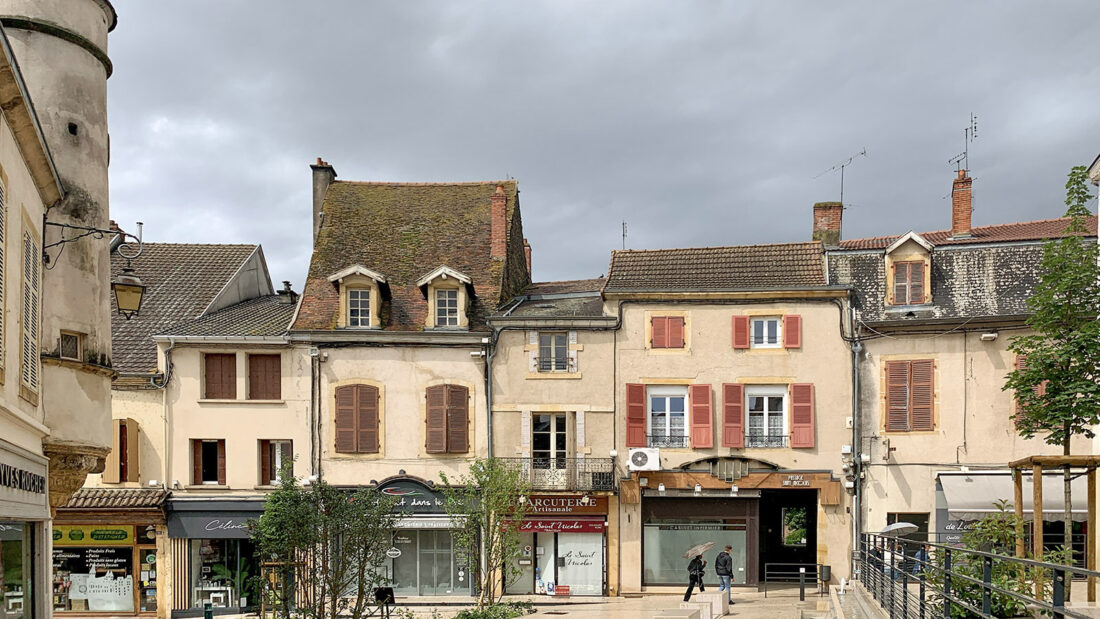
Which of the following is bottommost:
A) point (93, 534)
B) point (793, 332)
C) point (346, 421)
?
point (93, 534)

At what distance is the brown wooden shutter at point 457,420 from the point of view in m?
25.9

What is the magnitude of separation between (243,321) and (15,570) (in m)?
18.0

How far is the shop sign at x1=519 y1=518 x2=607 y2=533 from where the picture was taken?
25.8 metres

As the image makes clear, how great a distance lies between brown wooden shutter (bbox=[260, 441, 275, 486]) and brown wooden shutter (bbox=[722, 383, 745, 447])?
11.1 metres

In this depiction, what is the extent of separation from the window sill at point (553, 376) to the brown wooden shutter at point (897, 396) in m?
7.38

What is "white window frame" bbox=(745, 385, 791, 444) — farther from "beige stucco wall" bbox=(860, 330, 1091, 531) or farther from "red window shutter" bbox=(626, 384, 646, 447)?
"red window shutter" bbox=(626, 384, 646, 447)

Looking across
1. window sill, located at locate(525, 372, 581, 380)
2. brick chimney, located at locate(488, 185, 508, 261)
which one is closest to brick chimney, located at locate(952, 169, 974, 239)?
window sill, located at locate(525, 372, 581, 380)

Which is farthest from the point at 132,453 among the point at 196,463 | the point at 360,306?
the point at 360,306

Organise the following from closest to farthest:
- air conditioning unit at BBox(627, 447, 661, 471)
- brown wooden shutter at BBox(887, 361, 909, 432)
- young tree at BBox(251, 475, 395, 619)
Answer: young tree at BBox(251, 475, 395, 619), brown wooden shutter at BBox(887, 361, 909, 432), air conditioning unit at BBox(627, 447, 661, 471)

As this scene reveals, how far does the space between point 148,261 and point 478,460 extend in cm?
1256

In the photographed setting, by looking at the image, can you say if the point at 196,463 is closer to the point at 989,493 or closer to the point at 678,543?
the point at 678,543

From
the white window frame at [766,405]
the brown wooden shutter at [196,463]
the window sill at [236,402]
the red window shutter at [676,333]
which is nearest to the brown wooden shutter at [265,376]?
the window sill at [236,402]

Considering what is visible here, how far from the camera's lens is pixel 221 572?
2591 centimetres

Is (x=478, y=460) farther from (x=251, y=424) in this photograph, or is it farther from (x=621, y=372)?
(x=251, y=424)
